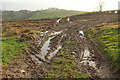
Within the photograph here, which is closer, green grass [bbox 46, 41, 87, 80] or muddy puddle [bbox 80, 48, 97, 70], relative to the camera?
green grass [bbox 46, 41, 87, 80]

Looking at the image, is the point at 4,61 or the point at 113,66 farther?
the point at 4,61

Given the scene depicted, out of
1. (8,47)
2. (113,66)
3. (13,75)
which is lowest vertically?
(13,75)

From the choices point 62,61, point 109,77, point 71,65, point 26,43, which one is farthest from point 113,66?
point 26,43

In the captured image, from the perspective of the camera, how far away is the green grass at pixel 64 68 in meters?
17.9

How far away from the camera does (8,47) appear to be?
94.4 ft

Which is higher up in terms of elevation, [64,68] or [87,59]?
[87,59]

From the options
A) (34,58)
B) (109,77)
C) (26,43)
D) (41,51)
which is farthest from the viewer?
(26,43)

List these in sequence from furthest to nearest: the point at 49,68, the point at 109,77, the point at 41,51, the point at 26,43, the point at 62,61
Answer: the point at 26,43, the point at 41,51, the point at 62,61, the point at 49,68, the point at 109,77

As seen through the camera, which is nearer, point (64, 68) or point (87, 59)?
point (64, 68)

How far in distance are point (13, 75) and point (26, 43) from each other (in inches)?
605

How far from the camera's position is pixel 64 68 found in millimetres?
19766

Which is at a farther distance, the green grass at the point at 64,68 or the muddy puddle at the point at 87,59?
the muddy puddle at the point at 87,59

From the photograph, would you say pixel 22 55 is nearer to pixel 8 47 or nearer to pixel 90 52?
pixel 8 47

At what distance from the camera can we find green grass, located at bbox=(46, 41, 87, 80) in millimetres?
17859
